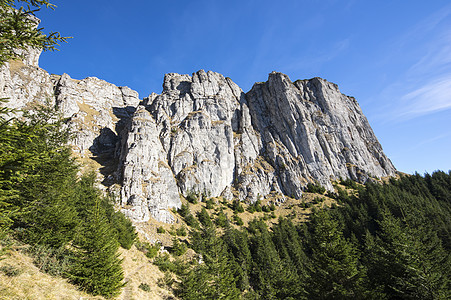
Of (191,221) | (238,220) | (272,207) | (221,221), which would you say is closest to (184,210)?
(191,221)

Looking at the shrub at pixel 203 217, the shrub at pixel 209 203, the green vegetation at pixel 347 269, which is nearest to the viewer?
the green vegetation at pixel 347 269

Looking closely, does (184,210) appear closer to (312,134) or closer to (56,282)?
(56,282)

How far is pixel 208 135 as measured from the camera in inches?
4117

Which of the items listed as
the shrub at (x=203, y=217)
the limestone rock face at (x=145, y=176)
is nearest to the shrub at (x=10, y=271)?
the limestone rock face at (x=145, y=176)

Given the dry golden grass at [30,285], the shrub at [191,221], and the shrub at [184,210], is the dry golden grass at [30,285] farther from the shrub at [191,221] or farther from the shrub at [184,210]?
the shrub at [184,210]

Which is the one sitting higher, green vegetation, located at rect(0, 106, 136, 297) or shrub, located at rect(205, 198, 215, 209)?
shrub, located at rect(205, 198, 215, 209)

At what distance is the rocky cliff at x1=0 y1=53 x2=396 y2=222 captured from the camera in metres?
74.2

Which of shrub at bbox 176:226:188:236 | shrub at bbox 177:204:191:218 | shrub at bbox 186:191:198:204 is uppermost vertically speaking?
shrub at bbox 186:191:198:204

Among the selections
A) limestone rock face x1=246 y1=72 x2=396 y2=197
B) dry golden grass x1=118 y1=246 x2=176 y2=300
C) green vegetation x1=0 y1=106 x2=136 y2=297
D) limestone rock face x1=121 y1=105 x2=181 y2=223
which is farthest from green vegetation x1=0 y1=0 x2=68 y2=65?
limestone rock face x1=246 y1=72 x2=396 y2=197

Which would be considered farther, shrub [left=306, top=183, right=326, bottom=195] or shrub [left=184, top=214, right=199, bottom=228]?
shrub [left=306, top=183, right=326, bottom=195]

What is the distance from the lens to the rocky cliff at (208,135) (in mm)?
74250

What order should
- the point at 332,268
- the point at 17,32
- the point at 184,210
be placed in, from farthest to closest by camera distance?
the point at 184,210 < the point at 332,268 < the point at 17,32

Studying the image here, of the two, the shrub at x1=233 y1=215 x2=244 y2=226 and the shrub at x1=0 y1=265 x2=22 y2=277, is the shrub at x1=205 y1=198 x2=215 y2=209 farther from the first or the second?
the shrub at x1=0 y1=265 x2=22 y2=277

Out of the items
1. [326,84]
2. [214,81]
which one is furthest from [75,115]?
[326,84]
